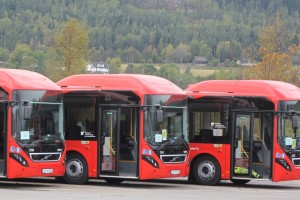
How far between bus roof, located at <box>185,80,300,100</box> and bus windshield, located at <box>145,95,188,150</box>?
4.03 ft

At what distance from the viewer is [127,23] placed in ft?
633

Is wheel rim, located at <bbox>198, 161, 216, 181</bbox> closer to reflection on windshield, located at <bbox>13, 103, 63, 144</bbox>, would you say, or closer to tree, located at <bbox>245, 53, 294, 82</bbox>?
reflection on windshield, located at <bbox>13, 103, 63, 144</bbox>

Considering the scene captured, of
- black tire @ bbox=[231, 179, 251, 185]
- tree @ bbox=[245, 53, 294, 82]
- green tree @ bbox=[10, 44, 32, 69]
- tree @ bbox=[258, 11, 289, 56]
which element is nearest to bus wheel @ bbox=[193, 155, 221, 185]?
black tire @ bbox=[231, 179, 251, 185]

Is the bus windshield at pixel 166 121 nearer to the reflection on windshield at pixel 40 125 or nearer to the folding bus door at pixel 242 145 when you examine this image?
the folding bus door at pixel 242 145

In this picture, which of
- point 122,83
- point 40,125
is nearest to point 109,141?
point 122,83

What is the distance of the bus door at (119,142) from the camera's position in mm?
23562

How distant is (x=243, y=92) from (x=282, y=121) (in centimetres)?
140

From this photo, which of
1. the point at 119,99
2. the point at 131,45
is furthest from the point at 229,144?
the point at 131,45

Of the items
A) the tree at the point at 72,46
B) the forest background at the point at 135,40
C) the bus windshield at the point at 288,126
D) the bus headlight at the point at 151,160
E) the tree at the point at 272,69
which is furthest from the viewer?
the forest background at the point at 135,40

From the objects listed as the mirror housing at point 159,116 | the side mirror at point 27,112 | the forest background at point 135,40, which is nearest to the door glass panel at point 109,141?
the mirror housing at point 159,116

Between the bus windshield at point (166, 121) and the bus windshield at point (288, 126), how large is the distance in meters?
2.53

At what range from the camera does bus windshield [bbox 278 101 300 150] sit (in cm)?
2417

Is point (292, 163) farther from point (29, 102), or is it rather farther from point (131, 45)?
point (131, 45)

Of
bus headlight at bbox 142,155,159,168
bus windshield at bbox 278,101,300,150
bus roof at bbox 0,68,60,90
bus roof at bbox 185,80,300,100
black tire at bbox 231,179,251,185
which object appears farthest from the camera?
black tire at bbox 231,179,251,185
